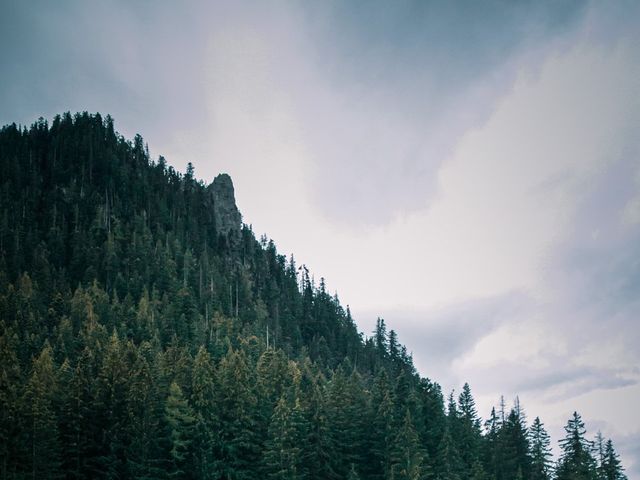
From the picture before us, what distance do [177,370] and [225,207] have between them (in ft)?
392

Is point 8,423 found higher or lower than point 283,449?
higher

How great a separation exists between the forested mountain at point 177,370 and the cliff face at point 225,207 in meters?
9.73

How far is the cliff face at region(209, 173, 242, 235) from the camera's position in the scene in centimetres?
18325

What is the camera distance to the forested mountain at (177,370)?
188 feet

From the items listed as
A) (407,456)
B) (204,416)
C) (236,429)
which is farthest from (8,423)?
(407,456)

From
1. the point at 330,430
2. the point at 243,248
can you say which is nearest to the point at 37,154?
the point at 243,248

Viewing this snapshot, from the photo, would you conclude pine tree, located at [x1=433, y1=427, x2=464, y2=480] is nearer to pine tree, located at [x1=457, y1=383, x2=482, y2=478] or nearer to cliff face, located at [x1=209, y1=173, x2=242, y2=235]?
pine tree, located at [x1=457, y1=383, x2=482, y2=478]

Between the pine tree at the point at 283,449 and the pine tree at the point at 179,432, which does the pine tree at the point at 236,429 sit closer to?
the pine tree at the point at 283,449

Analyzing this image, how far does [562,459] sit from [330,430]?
2901 centimetres

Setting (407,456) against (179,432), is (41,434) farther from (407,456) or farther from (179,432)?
(407,456)

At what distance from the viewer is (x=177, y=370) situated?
7294 centimetres

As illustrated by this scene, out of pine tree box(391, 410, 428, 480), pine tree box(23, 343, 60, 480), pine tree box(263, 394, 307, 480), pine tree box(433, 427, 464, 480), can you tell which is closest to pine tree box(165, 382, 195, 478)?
pine tree box(263, 394, 307, 480)

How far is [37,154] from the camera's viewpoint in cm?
17675

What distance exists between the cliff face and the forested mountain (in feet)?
31.9
